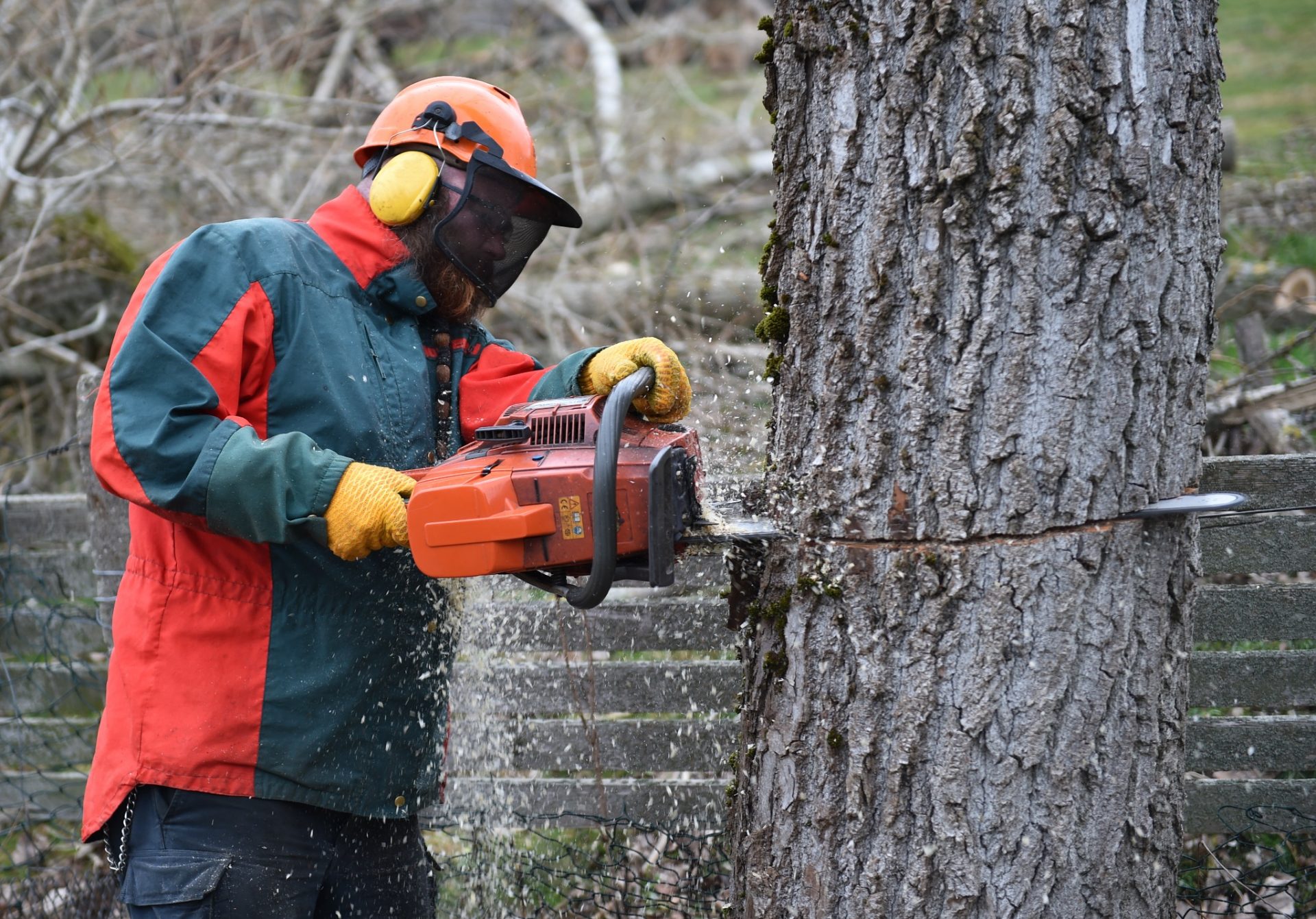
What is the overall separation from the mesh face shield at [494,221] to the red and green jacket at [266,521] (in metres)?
0.12

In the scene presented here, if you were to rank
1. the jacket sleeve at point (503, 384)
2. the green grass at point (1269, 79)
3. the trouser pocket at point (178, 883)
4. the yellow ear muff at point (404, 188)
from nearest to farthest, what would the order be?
1. the trouser pocket at point (178, 883)
2. the yellow ear muff at point (404, 188)
3. the jacket sleeve at point (503, 384)
4. the green grass at point (1269, 79)

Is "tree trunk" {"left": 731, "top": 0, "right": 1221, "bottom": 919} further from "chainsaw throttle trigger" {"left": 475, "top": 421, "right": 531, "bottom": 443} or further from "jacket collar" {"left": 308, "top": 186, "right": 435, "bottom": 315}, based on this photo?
"jacket collar" {"left": 308, "top": 186, "right": 435, "bottom": 315}

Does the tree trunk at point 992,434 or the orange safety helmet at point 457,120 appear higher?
the orange safety helmet at point 457,120

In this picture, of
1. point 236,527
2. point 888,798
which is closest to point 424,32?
point 236,527

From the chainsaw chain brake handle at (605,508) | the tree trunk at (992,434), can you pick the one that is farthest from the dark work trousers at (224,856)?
the tree trunk at (992,434)

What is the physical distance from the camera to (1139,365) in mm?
1626

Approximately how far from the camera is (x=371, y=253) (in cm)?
220

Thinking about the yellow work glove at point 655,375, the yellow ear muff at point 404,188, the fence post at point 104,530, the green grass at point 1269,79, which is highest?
the green grass at point 1269,79

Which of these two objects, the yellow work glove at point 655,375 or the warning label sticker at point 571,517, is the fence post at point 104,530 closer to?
the yellow work glove at point 655,375

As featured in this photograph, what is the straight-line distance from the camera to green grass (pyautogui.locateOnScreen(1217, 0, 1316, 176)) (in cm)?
819

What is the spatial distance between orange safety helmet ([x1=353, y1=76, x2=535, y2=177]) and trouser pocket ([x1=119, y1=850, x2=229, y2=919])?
1.52 meters

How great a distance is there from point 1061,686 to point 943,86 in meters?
0.98

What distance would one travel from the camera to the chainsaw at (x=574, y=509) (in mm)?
1786

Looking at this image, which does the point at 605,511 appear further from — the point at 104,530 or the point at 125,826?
the point at 104,530
